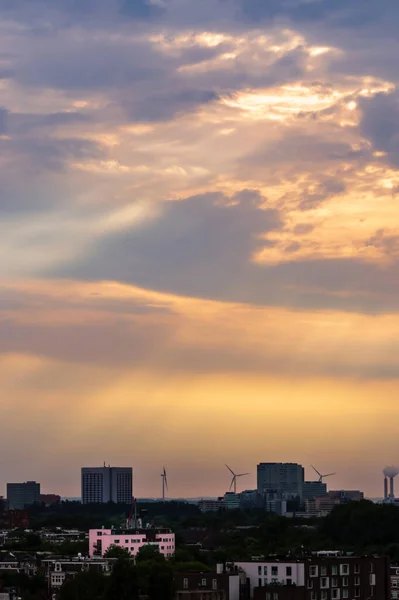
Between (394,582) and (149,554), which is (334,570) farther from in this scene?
(149,554)

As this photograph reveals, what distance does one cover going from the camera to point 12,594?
4301 inches

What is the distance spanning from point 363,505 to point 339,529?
5305mm

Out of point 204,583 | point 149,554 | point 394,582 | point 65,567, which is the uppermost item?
point 149,554

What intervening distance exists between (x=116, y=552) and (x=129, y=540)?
18.1m

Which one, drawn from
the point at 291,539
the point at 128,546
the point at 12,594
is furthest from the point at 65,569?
the point at 291,539

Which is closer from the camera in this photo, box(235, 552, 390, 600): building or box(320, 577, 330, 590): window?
box(235, 552, 390, 600): building

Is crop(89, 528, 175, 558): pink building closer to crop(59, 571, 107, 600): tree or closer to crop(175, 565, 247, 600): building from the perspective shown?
crop(175, 565, 247, 600): building

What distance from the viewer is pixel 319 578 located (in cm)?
9256

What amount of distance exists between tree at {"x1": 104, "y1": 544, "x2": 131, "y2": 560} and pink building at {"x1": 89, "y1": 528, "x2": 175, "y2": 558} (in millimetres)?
4847

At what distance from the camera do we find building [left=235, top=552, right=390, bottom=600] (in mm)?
90500

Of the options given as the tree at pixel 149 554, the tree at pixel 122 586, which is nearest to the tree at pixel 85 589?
the tree at pixel 122 586

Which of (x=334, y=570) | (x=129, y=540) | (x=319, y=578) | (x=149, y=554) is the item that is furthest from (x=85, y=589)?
(x=129, y=540)

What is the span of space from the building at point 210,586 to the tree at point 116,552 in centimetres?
4342

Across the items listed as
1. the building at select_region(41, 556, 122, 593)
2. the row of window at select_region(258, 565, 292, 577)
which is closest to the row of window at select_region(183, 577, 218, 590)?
the row of window at select_region(258, 565, 292, 577)
